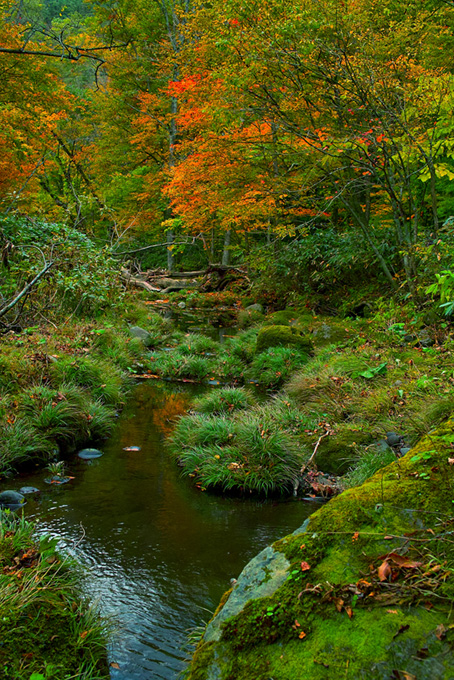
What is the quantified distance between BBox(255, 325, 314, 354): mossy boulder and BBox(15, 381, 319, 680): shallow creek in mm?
4712

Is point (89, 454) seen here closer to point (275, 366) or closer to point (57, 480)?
point (57, 480)

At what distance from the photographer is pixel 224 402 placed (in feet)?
24.0

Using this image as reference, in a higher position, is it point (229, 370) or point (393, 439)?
point (393, 439)

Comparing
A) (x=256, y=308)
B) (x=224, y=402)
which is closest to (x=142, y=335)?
(x=256, y=308)

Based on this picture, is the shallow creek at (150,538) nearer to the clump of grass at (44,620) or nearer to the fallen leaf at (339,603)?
the clump of grass at (44,620)

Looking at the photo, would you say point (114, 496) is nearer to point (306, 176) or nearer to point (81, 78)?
point (306, 176)

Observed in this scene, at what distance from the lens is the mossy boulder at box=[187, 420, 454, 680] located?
5.68ft

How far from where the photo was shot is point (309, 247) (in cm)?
1407

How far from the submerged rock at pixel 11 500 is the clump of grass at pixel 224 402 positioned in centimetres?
304

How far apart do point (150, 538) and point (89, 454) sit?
2.10 m

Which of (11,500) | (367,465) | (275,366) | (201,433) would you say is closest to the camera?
(11,500)

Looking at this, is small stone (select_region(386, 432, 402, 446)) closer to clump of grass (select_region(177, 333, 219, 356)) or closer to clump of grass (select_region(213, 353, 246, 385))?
clump of grass (select_region(213, 353, 246, 385))

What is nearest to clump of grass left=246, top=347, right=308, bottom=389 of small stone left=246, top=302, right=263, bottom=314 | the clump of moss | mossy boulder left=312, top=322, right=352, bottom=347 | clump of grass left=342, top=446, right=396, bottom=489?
mossy boulder left=312, top=322, right=352, bottom=347

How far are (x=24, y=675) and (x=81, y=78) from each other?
115 feet
